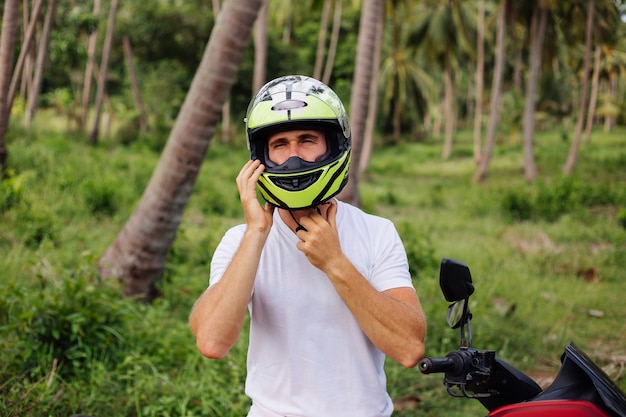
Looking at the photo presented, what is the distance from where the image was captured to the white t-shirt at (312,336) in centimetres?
223

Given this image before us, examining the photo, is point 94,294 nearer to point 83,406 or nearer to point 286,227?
point 83,406

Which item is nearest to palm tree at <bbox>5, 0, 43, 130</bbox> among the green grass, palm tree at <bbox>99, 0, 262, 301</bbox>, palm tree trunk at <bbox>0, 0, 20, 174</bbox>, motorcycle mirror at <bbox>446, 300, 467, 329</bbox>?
palm tree trunk at <bbox>0, 0, 20, 174</bbox>

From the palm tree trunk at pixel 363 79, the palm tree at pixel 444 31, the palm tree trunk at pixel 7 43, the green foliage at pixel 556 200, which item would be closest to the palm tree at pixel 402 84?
the palm tree at pixel 444 31

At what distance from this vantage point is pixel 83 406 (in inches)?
164

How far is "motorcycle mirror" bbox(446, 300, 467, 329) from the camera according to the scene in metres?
2.11

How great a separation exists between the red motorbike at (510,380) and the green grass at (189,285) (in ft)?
8.42

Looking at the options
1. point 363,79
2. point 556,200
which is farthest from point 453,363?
point 556,200

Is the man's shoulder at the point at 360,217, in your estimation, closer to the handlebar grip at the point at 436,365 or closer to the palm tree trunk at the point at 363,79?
the handlebar grip at the point at 436,365

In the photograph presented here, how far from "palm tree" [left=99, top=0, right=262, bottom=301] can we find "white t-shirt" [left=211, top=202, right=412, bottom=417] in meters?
4.01

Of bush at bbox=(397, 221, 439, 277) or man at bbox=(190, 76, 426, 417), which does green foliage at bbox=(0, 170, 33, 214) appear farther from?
man at bbox=(190, 76, 426, 417)

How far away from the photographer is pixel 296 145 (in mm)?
2371

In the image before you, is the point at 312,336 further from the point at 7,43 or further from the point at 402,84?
the point at 402,84

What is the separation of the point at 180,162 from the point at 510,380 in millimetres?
4591

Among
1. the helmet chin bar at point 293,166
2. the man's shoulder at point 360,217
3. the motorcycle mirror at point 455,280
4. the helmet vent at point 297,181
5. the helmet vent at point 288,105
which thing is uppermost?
the helmet vent at point 288,105
